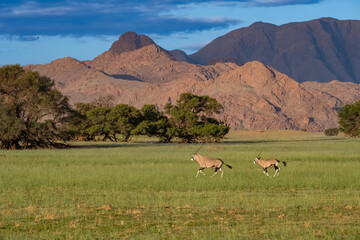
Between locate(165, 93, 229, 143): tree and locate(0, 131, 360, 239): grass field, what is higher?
locate(0, 131, 360, 239): grass field

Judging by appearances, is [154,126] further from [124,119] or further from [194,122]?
[194,122]

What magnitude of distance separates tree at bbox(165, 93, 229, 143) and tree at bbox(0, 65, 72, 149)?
77.9 ft

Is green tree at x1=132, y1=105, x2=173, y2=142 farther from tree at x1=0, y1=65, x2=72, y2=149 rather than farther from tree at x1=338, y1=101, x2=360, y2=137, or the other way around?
tree at x1=338, y1=101, x2=360, y2=137

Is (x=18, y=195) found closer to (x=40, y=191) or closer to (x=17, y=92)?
(x=40, y=191)

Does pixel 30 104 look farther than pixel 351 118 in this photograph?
No

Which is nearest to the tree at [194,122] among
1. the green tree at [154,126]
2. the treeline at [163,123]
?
the treeline at [163,123]

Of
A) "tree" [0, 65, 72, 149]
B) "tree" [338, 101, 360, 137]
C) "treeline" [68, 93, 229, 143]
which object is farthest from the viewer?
"tree" [338, 101, 360, 137]

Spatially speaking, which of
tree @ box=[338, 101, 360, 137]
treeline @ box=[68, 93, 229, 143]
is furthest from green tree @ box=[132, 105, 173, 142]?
tree @ box=[338, 101, 360, 137]

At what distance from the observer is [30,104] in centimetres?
5941

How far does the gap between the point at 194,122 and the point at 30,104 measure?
95.2 ft

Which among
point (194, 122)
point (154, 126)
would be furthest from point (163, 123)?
point (194, 122)

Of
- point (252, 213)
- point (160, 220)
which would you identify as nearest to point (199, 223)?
point (160, 220)

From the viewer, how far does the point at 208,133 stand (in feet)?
267

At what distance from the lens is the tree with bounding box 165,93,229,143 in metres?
81.5
